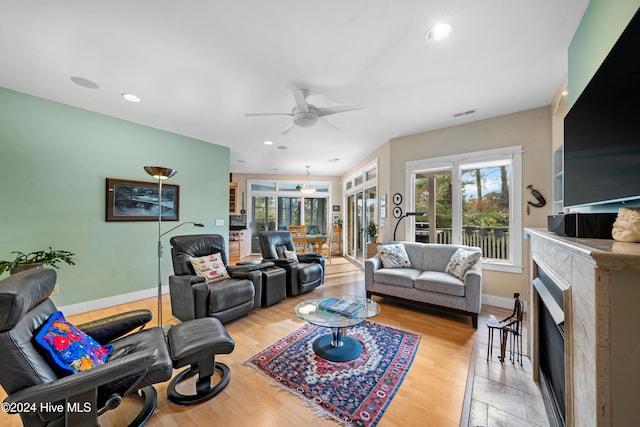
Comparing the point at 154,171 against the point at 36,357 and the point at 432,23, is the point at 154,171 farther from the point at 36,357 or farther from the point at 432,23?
the point at 432,23

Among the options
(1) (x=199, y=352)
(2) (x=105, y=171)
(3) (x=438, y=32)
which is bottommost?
(1) (x=199, y=352)

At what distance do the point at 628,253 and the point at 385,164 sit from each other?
13.6 feet

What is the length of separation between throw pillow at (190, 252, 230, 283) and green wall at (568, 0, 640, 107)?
3.95 m

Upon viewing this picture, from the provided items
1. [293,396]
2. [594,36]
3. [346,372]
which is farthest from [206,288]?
[594,36]

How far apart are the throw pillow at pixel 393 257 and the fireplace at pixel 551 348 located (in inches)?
71.1

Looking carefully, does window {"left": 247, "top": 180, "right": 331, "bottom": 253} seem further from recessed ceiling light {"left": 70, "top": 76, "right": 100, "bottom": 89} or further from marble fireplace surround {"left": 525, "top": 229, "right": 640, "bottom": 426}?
marble fireplace surround {"left": 525, "top": 229, "right": 640, "bottom": 426}

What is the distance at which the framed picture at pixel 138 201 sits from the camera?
138 inches

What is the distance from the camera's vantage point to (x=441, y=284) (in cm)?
296

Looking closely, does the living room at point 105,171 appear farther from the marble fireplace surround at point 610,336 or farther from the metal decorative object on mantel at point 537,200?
the marble fireplace surround at point 610,336

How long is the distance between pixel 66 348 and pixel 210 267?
5.85ft

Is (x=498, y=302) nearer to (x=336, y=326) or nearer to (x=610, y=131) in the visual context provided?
(x=336, y=326)

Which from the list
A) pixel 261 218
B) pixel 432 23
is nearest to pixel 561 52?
pixel 432 23

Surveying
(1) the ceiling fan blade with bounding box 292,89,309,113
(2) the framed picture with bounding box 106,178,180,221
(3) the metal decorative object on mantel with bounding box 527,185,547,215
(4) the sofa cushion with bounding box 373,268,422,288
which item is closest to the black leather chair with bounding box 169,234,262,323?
(2) the framed picture with bounding box 106,178,180,221

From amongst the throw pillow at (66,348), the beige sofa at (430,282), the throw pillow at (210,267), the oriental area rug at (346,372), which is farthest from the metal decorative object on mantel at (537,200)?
the throw pillow at (66,348)
